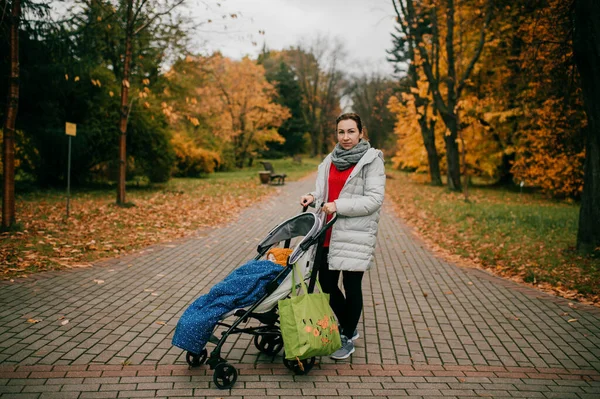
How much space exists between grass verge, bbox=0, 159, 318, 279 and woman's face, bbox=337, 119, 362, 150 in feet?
16.5

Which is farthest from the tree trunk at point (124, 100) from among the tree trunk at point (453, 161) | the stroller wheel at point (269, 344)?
the tree trunk at point (453, 161)

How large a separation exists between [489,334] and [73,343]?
4.17 metres

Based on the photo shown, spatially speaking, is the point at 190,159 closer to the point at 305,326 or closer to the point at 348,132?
the point at 348,132

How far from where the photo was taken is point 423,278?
7047mm

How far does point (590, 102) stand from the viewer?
24.5ft

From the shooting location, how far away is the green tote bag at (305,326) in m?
3.36

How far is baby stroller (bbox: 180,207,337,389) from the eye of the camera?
3.52 metres

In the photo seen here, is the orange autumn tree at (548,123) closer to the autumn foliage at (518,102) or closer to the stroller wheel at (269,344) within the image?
the autumn foliage at (518,102)

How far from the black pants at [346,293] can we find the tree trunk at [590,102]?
5.81 m

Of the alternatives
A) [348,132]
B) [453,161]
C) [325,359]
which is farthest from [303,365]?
[453,161]

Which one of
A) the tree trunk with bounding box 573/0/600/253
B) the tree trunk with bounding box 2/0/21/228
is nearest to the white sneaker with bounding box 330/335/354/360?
the tree trunk with bounding box 573/0/600/253

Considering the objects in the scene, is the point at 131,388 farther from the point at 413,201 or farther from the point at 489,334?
the point at 413,201

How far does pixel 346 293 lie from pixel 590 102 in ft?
19.9

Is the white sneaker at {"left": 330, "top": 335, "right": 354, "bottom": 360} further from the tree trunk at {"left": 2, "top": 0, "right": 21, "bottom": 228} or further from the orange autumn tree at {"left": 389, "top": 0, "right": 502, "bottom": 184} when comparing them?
the orange autumn tree at {"left": 389, "top": 0, "right": 502, "bottom": 184}
